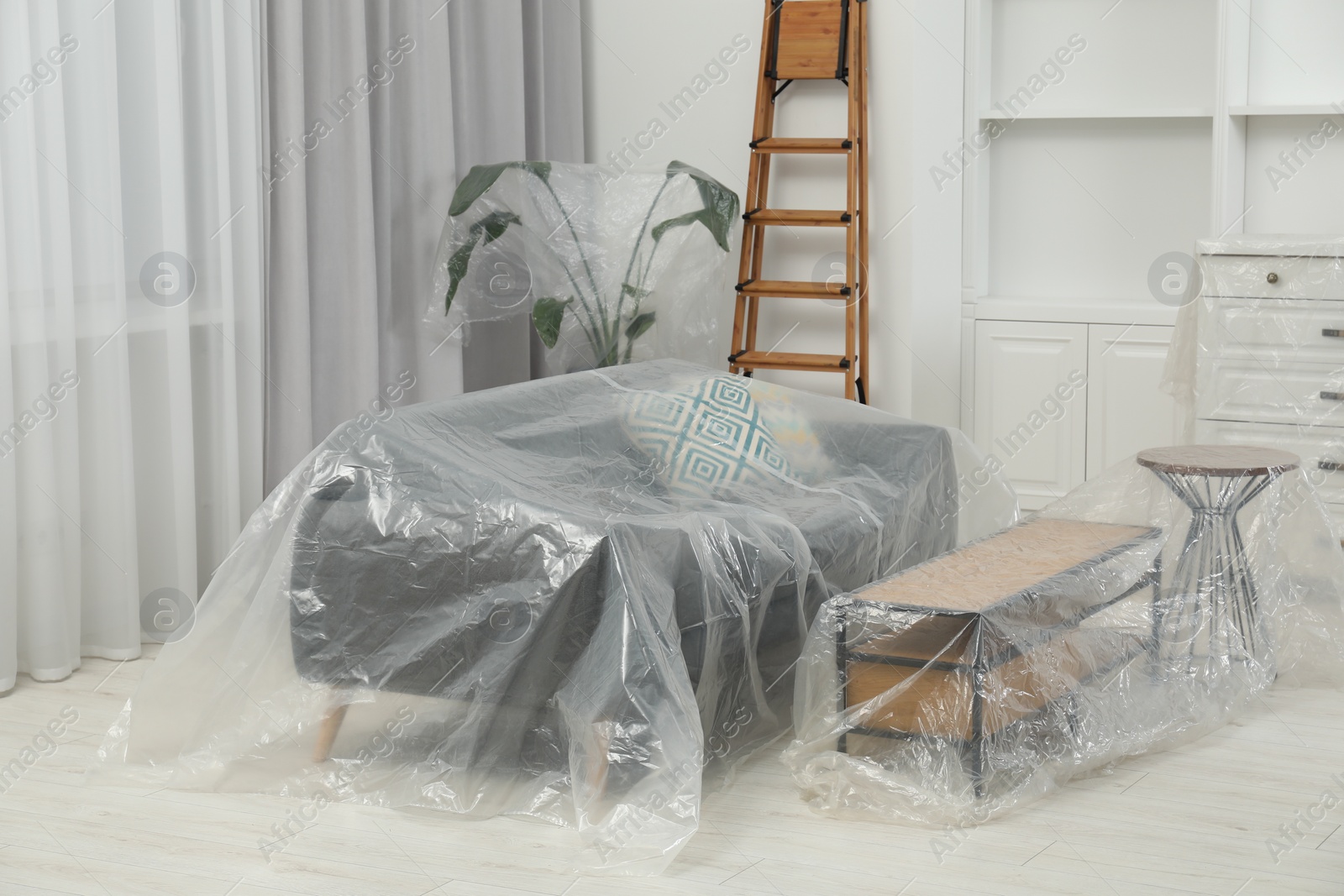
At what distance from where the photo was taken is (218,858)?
2.07 metres

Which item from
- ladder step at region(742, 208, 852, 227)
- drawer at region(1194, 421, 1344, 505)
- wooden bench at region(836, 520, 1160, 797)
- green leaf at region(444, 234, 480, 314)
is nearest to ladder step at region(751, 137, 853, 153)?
ladder step at region(742, 208, 852, 227)

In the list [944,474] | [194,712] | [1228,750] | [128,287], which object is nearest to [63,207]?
[128,287]

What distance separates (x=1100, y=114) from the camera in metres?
4.10

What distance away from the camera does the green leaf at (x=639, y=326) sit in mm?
3805

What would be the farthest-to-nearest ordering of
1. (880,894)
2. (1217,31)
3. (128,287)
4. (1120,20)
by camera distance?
(1120,20), (1217,31), (128,287), (880,894)

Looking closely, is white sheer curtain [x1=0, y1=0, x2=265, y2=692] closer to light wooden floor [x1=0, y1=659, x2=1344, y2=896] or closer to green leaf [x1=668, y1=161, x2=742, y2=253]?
light wooden floor [x1=0, y1=659, x2=1344, y2=896]

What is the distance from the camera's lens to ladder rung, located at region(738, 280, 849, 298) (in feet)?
13.0

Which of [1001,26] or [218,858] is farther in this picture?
[1001,26]

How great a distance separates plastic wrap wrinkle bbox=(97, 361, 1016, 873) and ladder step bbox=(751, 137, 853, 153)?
1654 mm

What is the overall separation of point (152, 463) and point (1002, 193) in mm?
2736

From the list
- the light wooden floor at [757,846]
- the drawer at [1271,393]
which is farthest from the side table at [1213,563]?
the drawer at [1271,393]

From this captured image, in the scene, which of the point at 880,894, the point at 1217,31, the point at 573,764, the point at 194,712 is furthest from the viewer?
the point at 1217,31

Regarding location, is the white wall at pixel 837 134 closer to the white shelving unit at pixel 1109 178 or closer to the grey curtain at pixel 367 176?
the white shelving unit at pixel 1109 178

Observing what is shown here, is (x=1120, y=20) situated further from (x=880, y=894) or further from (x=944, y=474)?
(x=880, y=894)
